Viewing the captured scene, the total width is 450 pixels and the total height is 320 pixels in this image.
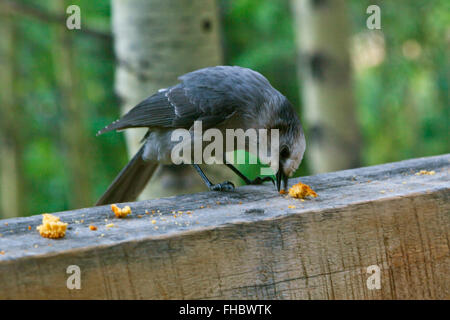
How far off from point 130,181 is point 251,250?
1892 millimetres

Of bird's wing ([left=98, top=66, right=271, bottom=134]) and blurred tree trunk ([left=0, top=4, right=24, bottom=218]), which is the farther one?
blurred tree trunk ([left=0, top=4, right=24, bottom=218])

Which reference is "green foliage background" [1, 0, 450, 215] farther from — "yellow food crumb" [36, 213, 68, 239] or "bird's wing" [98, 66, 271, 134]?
"yellow food crumb" [36, 213, 68, 239]

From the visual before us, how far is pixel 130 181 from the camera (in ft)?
12.3

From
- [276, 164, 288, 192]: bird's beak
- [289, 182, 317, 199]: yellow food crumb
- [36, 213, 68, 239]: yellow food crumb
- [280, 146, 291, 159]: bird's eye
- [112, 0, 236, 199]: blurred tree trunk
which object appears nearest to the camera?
[36, 213, 68, 239]: yellow food crumb

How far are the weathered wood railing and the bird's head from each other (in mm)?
610

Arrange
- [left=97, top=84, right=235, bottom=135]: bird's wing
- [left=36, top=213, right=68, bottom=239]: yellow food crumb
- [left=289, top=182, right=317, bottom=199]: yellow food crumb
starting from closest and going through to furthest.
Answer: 1. [left=36, top=213, right=68, bottom=239]: yellow food crumb
2. [left=289, top=182, right=317, bottom=199]: yellow food crumb
3. [left=97, top=84, right=235, bottom=135]: bird's wing

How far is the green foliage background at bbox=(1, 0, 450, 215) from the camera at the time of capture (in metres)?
7.83

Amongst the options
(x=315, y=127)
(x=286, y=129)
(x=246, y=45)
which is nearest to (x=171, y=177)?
(x=286, y=129)

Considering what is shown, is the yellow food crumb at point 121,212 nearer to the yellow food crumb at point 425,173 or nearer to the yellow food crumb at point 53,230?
the yellow food crumb at point 53,230

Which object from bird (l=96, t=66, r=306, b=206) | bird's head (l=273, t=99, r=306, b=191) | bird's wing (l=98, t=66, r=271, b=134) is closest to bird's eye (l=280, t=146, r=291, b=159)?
bird's head (l=273, t=99, r=306, b=191)

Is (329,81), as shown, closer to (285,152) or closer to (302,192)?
(285,152)

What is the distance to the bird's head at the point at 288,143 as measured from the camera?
3.15 meters

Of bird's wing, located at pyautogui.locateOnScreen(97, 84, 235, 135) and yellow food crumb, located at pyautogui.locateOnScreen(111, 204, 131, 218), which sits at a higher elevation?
bird's wing, located at pyautogui.locateOnScreen(97, 84, 235, 135)

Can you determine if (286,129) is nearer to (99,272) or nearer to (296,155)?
(296,155)
